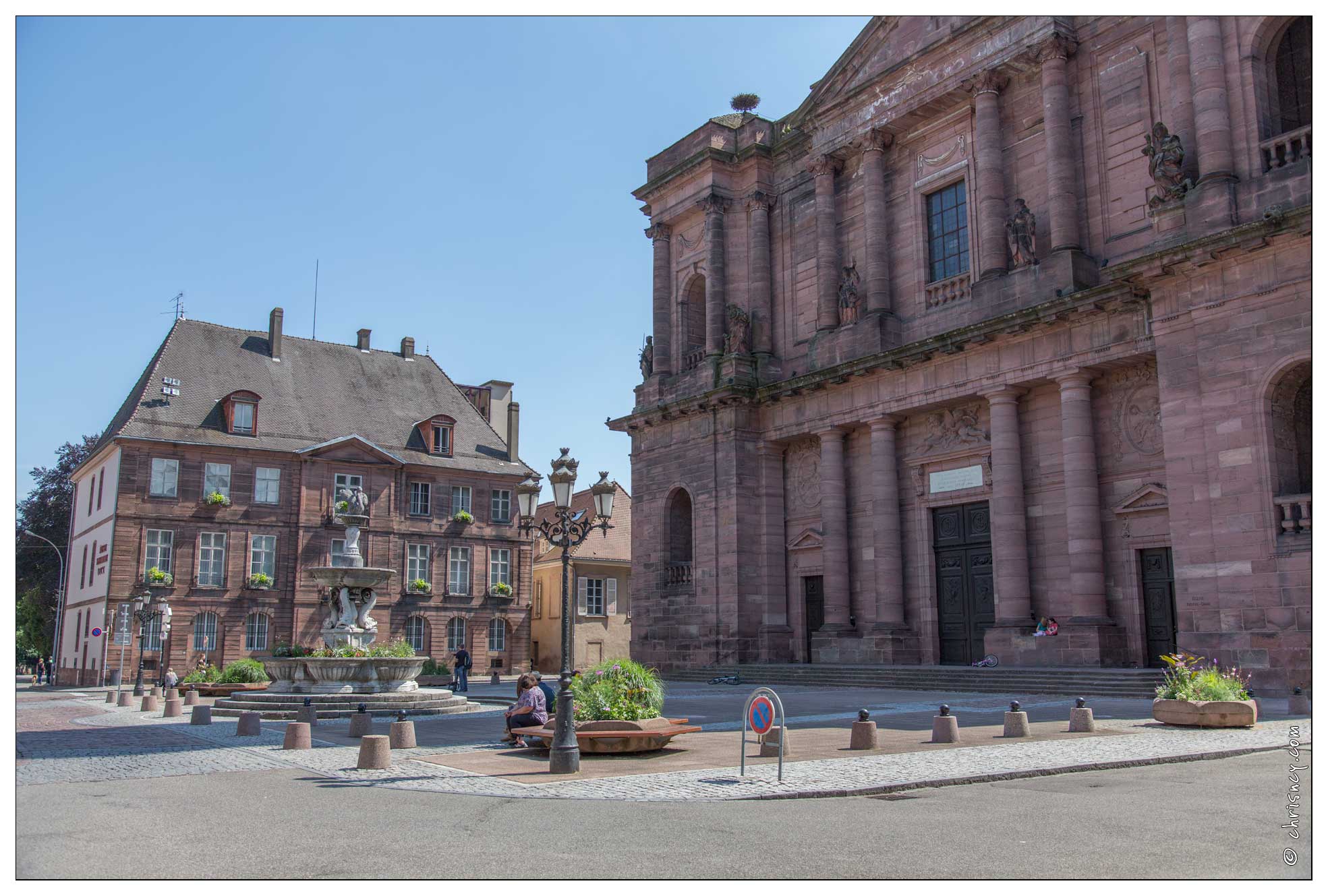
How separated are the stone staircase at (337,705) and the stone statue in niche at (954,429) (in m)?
13.7

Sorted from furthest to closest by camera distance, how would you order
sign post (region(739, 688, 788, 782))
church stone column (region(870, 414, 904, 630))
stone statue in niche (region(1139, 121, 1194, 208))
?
church stone column (region(870, 414, 904, 630)) < stone statue in niche (region(1139, 121, 1194, 208)) < sign post (region(739, 688, 788, 782))

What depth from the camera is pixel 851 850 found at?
7.65 meters

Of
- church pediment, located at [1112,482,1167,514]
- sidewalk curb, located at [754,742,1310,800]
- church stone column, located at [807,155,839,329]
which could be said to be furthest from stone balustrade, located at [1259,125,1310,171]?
church stone column, located at [807,155,839,329]

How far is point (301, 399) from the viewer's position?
162 feet

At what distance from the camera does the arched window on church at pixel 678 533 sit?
35.0 meters

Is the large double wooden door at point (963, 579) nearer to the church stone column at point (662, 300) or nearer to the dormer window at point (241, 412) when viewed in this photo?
the church stone column at point (662, 300)

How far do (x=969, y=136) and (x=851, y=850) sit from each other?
81.9 feet

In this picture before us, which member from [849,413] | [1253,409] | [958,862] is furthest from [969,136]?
[958,862]

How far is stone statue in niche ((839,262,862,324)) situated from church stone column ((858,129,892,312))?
0.36 metres

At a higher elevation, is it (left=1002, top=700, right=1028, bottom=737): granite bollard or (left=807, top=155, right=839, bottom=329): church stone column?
(left=807, top=155, right=839, bottom=329): church stone column

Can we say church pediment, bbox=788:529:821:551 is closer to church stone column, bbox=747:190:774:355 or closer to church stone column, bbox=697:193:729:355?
church stone column, bbox=747:190:774:355

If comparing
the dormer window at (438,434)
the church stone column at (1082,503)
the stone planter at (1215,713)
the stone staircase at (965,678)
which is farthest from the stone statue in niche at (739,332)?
the dormer window at (438,434)

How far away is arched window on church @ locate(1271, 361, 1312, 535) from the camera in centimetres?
1922

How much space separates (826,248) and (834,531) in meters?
8.19
